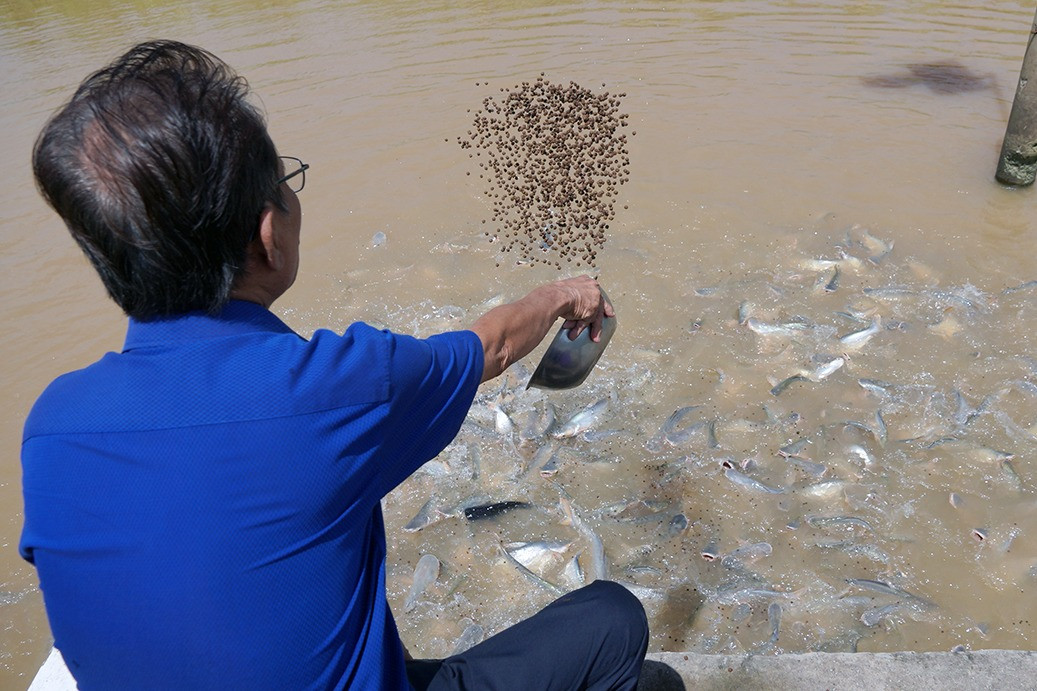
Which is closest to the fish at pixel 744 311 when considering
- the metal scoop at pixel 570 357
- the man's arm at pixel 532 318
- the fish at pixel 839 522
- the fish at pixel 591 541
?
the fish at pixel 839 522

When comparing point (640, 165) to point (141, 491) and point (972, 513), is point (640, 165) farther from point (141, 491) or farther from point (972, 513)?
point (141, 491)

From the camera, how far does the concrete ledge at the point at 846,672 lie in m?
2.56

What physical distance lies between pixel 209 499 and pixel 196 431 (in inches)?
4.5

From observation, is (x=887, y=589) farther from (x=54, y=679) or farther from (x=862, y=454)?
(x=54, y=679)

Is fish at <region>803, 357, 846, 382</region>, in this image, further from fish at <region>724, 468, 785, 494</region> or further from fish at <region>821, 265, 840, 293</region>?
fish at <region>724, 468, 785, 494</region>

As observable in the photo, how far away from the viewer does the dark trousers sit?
6.34ft

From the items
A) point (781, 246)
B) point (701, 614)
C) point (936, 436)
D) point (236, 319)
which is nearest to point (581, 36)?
point (781, 246)

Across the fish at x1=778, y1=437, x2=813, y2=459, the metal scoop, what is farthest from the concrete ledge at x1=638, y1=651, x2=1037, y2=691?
the fish at x1=778, y1=437, x2=813, y2=459

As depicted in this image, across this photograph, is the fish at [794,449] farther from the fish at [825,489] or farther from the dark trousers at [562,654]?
the dark trousers at [562,654]

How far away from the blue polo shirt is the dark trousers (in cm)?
41

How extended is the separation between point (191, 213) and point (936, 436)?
3738 millimetres

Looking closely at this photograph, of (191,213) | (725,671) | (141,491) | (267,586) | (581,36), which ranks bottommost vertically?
(725,671)

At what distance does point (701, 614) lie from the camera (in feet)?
10.9

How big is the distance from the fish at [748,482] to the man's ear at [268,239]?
280 cm
